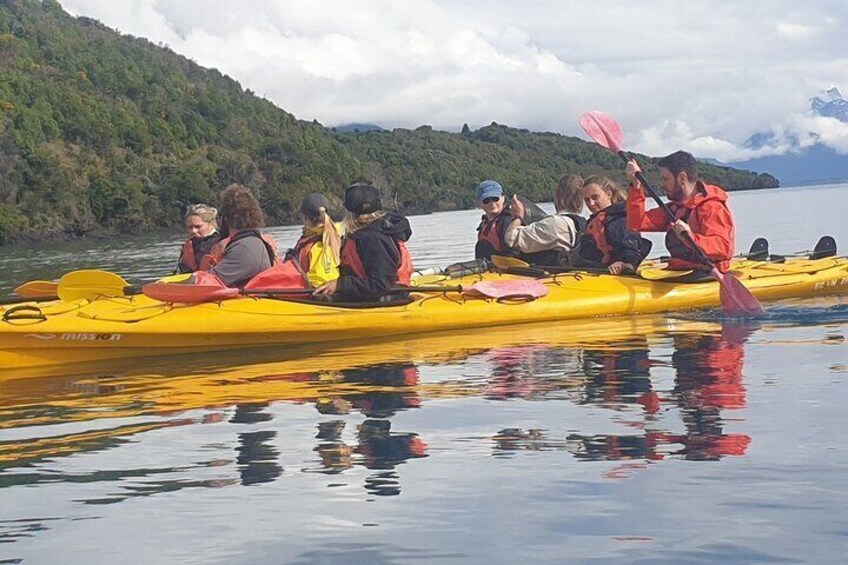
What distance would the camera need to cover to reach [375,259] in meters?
8.81

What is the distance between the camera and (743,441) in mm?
4777

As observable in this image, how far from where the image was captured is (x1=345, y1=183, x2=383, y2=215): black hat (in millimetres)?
8469

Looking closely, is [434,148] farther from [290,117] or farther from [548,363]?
[548,363]

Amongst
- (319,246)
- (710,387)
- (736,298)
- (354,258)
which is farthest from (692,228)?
(710,387)

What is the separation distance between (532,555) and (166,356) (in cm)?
563

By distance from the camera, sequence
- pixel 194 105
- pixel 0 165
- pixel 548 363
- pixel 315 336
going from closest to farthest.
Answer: pixel 548 363 → pixel 315 336 → pixel 0 165 → pixel 194 105

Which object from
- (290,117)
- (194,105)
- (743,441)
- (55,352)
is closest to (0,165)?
(194,105)

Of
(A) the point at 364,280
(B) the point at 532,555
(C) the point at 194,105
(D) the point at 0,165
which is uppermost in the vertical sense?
(C) the point at 194,105

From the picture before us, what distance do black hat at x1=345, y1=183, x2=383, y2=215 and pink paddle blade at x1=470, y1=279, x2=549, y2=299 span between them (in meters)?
1.52

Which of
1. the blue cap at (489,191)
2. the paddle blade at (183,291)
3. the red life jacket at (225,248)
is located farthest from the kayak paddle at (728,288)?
the paddle blade at (183,291)

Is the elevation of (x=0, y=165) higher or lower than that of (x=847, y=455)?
higher

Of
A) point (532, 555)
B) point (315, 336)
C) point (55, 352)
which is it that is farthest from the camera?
point (315, 336)

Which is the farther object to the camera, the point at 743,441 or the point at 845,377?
the point at 845,377

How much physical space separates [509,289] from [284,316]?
2.18 metres
